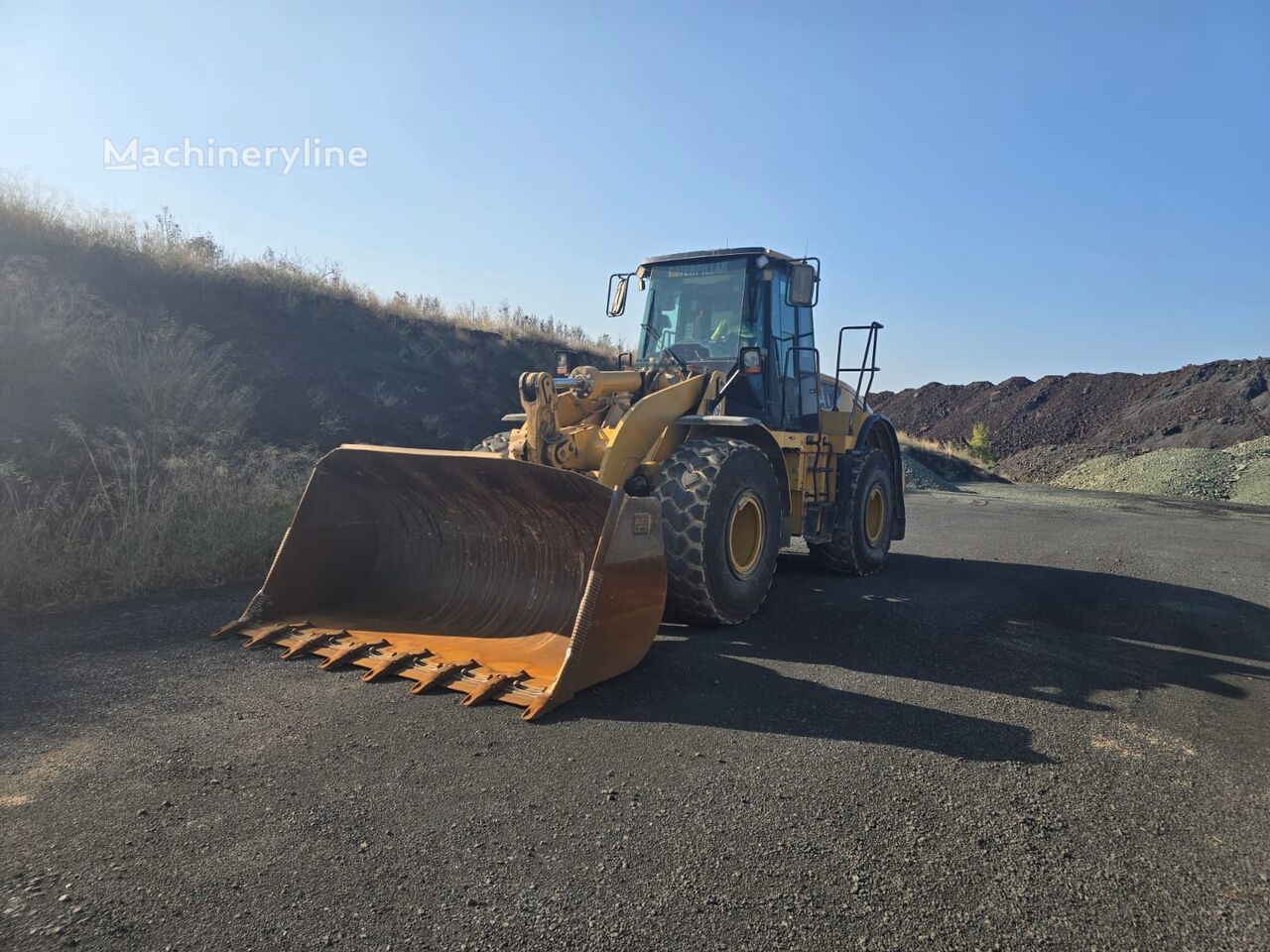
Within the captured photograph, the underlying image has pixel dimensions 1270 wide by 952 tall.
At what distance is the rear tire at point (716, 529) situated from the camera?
5438 millimetres

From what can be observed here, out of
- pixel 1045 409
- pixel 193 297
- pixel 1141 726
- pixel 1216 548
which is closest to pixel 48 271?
pixel 193 297

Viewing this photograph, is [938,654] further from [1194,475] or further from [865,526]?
[1194,475]

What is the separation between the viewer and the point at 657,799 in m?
3.23

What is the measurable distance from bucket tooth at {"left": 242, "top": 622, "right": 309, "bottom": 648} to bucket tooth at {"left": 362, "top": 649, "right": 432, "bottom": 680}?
77 centimetres

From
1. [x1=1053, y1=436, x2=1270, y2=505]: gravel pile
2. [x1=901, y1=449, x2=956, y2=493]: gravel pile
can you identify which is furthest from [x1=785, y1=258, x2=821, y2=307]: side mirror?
[x1=1053, y1=436, x2=1270, y2=505]: gravel pile

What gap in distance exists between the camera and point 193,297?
12758mm

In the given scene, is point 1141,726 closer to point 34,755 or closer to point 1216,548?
point 34,755

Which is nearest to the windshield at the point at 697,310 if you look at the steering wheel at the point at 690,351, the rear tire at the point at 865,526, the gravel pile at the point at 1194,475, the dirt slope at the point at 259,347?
the steering wheel at the point at 690,351

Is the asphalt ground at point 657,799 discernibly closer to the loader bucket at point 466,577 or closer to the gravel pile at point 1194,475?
the loader bucket at point 466,577

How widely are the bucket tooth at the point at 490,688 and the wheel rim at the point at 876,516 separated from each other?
539 cm

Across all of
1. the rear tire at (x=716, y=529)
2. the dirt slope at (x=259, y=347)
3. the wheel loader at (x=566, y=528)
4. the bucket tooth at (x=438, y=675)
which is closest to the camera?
the bucket tooth at (x=438, y=675)

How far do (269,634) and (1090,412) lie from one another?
159 ft

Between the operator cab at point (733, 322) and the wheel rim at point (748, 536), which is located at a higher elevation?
the operator cab at point (733, 322)

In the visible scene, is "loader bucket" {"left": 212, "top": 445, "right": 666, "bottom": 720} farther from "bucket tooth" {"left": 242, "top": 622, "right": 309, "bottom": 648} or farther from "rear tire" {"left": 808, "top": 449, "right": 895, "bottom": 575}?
"rear tire" {"left": 808, "top": 449, "right": 895, "bottom": 575}
